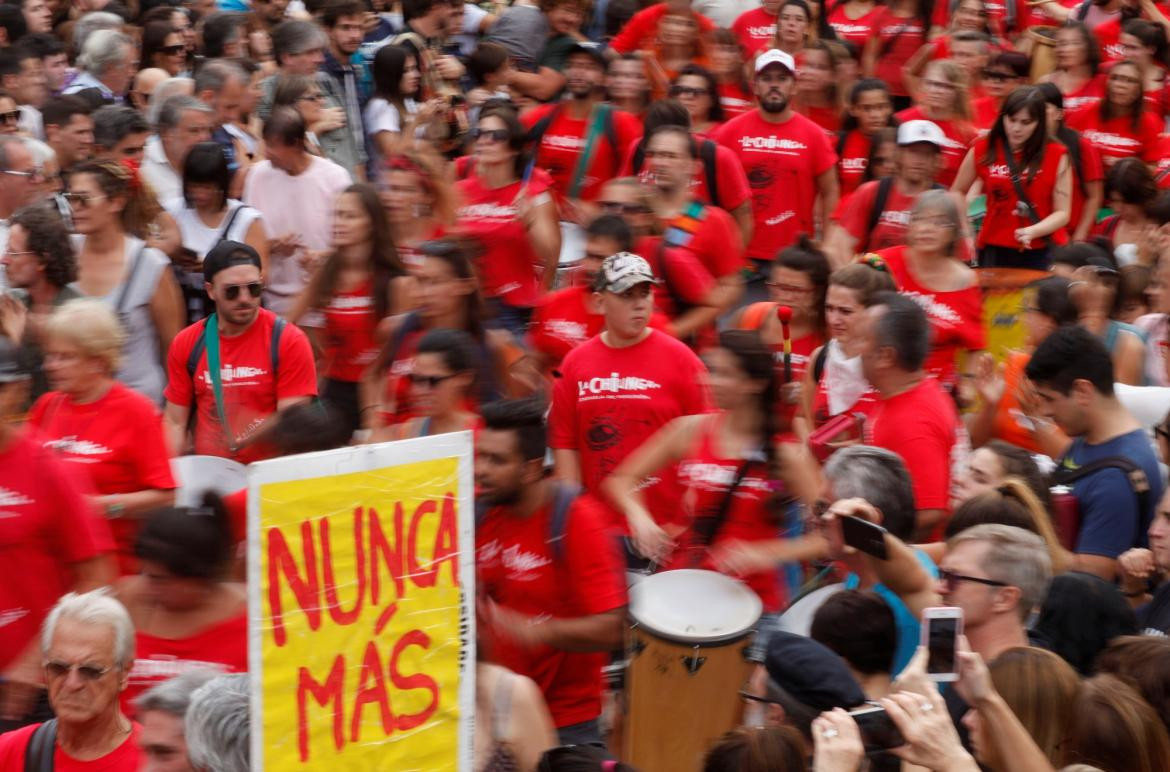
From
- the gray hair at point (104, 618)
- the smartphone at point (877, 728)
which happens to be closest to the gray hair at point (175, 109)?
the gray hair at point (104, 618)

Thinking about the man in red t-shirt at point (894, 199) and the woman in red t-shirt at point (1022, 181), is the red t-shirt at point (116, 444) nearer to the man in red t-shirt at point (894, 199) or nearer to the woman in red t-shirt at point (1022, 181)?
the man in red t-shirt at point (894, 199)

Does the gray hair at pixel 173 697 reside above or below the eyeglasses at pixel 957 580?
above

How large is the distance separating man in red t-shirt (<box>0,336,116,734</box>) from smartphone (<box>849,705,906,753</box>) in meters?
2.69

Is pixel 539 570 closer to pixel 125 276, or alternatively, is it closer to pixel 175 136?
pixel 125 276

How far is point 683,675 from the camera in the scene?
5410mm

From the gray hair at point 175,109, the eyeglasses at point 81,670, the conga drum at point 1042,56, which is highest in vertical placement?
the eyeglasses at point 81,670

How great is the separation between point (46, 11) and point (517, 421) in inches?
353

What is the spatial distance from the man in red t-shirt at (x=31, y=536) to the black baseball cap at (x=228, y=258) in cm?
170

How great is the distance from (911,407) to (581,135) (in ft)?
16.6

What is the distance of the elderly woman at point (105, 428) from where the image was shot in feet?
19.7

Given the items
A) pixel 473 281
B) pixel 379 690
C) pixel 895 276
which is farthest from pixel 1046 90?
pixel 379 690

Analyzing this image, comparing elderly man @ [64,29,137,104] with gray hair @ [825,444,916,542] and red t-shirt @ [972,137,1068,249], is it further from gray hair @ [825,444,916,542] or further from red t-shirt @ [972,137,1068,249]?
gray hair @ [825,444,916,542]

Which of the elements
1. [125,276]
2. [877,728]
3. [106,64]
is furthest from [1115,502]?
[106,64]

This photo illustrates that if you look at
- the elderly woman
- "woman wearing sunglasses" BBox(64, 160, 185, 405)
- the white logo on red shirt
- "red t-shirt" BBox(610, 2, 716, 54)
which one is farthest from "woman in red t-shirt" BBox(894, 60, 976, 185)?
the elderly woman
